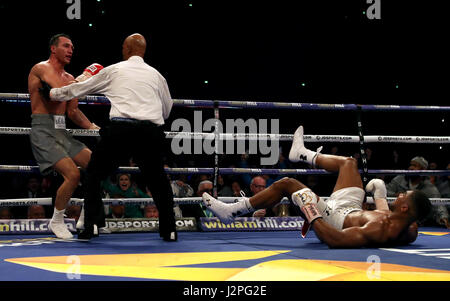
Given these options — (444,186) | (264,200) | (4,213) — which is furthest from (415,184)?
(4,213)

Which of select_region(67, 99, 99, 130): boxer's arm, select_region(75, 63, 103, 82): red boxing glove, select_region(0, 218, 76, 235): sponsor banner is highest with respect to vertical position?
select_region(75, 63, 103, 82): red boxing glove

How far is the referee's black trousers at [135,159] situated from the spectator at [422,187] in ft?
8.33

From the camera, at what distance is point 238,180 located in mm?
6113

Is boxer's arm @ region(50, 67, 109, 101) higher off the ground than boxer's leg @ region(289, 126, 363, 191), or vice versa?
boxer's arm @ region(50, 67, 109, 101)

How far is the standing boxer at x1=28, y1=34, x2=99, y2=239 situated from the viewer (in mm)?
3270

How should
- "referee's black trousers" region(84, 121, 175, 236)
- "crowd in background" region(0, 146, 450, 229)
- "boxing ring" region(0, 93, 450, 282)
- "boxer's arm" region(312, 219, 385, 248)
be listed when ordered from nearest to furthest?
"boxing ring" region(0, 93, 450, 282)
"boxer's arm" region(312, 219, 385, 248)
"referee's black trousers" region(84, 121, 175, 236)
"crowd in background" region(0, 146, 450, 229)

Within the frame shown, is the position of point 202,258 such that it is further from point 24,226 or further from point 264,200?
point 24,226

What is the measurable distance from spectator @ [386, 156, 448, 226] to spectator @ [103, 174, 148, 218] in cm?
246

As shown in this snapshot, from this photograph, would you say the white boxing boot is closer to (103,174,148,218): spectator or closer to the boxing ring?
the boxing ring

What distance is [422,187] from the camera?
4.70m

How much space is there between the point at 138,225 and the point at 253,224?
0.92m

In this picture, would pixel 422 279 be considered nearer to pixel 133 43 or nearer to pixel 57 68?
pixel 133 43

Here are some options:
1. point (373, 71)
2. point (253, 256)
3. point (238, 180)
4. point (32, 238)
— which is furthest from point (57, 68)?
point (373, 71)

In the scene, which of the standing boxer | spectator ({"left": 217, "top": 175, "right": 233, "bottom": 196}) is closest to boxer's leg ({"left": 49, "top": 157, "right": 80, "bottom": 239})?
the standing boxer
